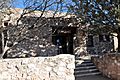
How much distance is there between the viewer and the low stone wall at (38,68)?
20.7 feet

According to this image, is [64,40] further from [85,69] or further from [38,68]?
[38,68]

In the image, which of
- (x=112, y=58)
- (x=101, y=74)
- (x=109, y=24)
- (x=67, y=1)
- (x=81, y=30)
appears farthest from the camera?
(x=81, y=30)

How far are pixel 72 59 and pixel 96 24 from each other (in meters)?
7.22

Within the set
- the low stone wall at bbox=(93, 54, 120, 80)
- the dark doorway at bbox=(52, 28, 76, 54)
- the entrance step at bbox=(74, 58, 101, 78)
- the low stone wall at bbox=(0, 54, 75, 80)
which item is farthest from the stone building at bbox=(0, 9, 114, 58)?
the low stone wall at bbox=(0, 54, 75, 80)

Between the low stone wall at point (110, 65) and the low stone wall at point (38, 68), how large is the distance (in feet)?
10.5

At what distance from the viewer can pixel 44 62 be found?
6660 millimetres

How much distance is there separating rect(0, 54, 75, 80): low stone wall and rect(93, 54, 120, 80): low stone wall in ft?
10.5

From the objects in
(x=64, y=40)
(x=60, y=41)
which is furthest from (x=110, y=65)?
(x=64, y=40)

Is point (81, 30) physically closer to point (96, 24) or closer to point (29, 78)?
point (96, 24)

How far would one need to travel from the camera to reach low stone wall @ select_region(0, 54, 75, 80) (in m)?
6.32

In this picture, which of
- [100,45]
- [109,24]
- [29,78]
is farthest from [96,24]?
[29,78]

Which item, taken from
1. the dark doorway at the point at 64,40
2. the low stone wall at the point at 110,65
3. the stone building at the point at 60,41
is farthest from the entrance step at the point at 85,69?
the dark doorway at the point at 64,40

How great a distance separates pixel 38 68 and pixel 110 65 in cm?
456

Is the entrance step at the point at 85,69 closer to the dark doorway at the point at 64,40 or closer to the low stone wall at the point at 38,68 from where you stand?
the low stone wall at the point at 38,68
